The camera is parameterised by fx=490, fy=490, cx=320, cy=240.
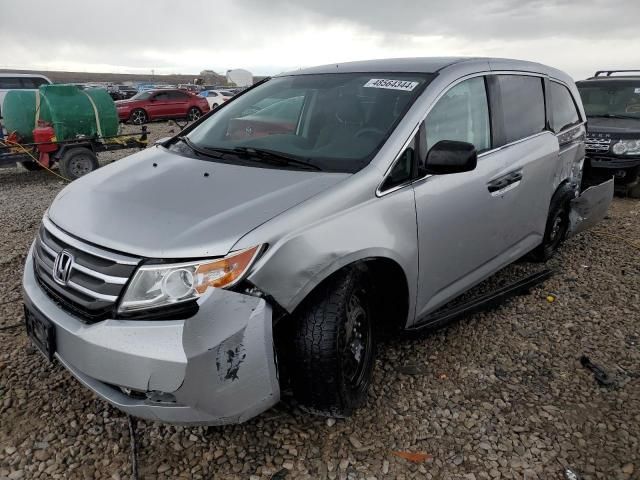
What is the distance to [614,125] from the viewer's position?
668cm

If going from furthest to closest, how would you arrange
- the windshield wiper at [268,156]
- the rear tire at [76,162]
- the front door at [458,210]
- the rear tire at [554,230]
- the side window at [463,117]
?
1. the rear tire at [76,162]
2. the rear tire at [554,230]
3. the side window at [463,117]
4. the front door at [458,210]
5. the windshield wiper at [268,156]

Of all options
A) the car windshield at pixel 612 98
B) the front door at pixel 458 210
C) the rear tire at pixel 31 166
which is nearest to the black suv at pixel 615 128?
the car windshield at pixel 612 98

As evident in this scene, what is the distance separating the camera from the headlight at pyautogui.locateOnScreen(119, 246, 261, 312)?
5.96 feet

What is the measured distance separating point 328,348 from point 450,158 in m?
1.10

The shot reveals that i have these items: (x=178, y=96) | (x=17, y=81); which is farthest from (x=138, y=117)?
(x=17, y=81)

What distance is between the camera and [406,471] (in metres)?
2.11

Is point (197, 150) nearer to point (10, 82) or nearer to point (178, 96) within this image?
point (10, 82)

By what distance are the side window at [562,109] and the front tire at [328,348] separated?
8.44ft

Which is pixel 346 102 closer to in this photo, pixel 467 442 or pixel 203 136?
pixel 203 136

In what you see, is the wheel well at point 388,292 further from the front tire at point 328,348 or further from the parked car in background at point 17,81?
the parked car in background at point 17,81

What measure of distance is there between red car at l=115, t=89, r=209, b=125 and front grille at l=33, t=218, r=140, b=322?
60.4ft

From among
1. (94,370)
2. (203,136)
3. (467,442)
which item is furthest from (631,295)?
(94,370)

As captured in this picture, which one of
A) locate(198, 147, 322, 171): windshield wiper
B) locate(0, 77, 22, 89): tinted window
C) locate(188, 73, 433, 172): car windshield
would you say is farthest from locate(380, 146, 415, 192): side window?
locate(0, 77, 22, 89): tinted window

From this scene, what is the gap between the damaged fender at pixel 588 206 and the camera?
14.2 ft
